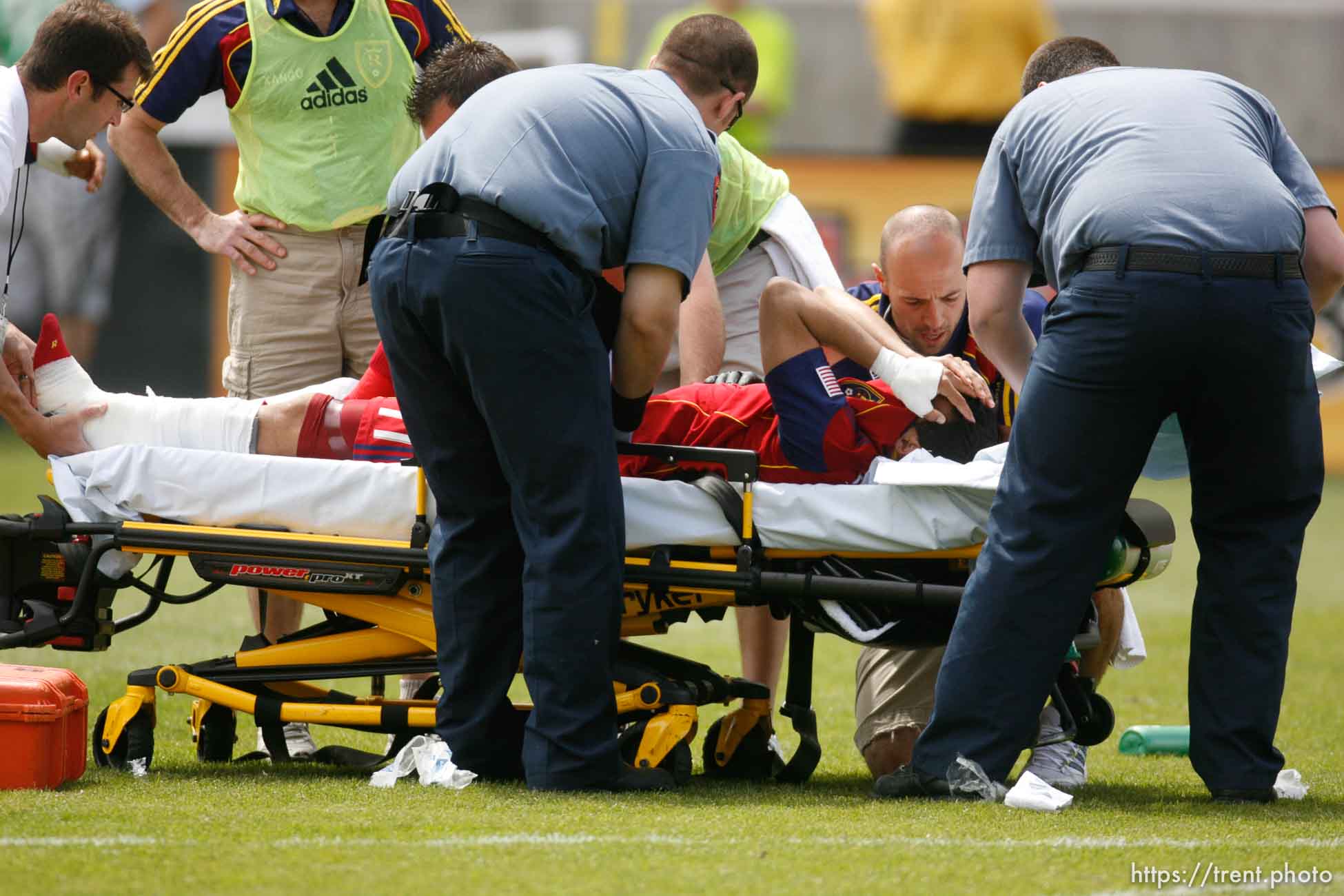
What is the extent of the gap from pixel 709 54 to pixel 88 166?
6.59 ft

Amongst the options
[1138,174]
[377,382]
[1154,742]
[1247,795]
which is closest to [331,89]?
[377,382]

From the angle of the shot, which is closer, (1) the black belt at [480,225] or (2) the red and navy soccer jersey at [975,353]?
(1) the black belt at [480,225]

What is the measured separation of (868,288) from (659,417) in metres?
0.80

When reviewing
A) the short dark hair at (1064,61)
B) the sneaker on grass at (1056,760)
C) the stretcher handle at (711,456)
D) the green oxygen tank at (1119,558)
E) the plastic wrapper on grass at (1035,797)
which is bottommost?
the sneaker on grass at (1056,760)

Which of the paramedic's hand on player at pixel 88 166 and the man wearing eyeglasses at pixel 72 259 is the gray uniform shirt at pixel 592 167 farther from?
the man wearing eyeglasses at pixel 72 259

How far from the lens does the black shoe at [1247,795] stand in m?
4.13

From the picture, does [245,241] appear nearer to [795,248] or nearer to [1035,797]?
[795,248]

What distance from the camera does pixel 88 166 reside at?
17.7ft

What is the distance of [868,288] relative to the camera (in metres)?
4.93

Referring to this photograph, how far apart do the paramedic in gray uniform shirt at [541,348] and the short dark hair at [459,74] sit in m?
0.30

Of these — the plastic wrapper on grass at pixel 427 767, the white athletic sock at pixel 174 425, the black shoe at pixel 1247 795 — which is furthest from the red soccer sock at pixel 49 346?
the black shoe at pixel 1247 795

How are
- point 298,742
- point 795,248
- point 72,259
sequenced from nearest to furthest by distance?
point 298,742
point 795,248
point 72,259

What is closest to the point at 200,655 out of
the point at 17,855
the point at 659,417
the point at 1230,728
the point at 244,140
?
the point at 244,140

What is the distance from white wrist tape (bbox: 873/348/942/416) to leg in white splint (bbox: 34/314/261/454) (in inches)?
68.0
